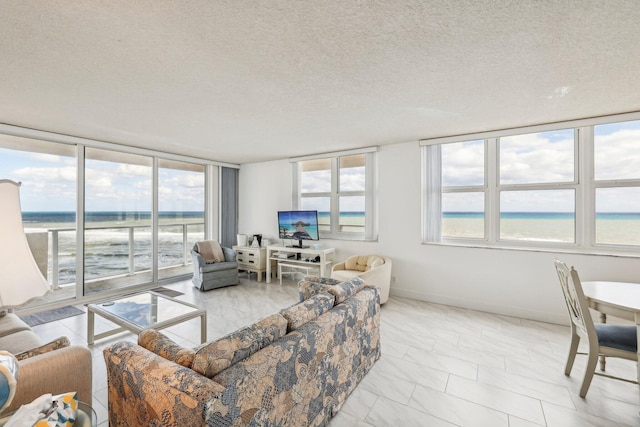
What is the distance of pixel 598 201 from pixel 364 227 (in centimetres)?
290

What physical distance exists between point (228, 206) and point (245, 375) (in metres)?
5.17

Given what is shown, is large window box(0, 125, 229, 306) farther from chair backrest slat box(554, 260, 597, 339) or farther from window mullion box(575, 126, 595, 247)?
window mullion box(575, 126, 595, 247)

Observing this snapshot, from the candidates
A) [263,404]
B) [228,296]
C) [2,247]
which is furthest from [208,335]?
[2,247]

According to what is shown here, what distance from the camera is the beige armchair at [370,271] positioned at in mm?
3669

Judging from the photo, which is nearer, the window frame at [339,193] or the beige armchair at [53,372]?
the beige armchair at [53,372]

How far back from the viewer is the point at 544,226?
354cm

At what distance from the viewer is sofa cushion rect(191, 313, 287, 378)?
1227mm

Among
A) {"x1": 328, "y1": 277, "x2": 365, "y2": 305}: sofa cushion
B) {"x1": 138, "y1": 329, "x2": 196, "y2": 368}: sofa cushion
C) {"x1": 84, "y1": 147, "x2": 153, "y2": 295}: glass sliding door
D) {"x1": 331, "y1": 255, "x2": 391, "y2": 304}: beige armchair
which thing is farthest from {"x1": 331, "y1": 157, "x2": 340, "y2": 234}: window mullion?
{"x1": 138, "y1": 329, "x2": 196, "y2": 368}: sofa cushion

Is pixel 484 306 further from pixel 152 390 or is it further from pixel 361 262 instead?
pixel 152 390

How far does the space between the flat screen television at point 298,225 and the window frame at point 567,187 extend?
190 centimetres

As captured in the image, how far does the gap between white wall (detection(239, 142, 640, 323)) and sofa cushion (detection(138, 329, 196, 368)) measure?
348 cm

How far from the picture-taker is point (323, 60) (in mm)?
1955

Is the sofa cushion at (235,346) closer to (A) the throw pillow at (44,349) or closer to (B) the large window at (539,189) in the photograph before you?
(A) the throw pillow at (44,349)

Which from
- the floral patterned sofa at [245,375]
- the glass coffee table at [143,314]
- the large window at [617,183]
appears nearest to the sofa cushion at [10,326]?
the glass coffee table at [143,314]
